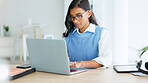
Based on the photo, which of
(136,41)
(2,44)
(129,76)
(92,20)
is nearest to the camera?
(129,76)

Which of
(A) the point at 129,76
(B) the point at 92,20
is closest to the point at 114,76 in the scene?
(A) the point at 129,76

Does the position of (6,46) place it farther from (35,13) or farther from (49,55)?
(49,55)

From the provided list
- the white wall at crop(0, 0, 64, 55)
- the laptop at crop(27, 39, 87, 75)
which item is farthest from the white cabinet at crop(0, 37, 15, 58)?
the laptop at crop(27, 39, 87, 75)

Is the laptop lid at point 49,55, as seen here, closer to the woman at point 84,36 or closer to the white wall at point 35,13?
the woman at point 84,36

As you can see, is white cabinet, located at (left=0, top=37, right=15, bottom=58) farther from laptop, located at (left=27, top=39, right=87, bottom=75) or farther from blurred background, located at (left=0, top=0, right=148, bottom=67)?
laptop, located at (left=27, top=39, right=87, bottom=75)

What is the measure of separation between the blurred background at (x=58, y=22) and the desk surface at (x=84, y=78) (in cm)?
246

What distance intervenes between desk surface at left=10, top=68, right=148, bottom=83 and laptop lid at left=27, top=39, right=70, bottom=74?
0.05m

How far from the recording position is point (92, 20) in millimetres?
1985

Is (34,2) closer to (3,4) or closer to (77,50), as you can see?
(3,4)

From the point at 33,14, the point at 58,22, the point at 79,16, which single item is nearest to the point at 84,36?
the point at 79,16

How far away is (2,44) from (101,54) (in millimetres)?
4097

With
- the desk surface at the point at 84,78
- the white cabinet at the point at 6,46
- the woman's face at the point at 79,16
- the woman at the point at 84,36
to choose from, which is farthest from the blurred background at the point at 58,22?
the desk surface at the point at 84,78

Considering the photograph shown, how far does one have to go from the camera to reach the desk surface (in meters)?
1.10

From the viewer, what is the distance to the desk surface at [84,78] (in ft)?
3.62
